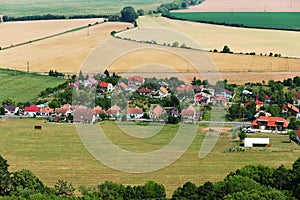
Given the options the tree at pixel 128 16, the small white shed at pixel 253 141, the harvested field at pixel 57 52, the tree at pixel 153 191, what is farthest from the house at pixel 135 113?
the tree at pixel 128 16

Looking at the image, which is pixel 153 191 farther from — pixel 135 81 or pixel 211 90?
pixel 135 81

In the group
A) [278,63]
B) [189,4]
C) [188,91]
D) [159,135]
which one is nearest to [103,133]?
[159,135]

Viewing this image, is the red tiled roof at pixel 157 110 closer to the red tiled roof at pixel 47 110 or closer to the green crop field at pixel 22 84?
the red tiled roof at pixel 47 110

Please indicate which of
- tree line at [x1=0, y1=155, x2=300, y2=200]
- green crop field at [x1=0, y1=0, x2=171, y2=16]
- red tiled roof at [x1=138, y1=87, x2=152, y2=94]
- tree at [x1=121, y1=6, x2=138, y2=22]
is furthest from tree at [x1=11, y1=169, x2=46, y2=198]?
green crop field at [x1=0, y1=0, x2=171, y2=16]

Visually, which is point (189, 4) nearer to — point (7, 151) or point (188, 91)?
point (188, 91)

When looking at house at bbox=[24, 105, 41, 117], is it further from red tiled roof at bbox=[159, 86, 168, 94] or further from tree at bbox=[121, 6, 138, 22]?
tree at bbox=[121, 6, 138, 22]

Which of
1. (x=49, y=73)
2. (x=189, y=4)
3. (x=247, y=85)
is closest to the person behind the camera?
(x=247, y=85)

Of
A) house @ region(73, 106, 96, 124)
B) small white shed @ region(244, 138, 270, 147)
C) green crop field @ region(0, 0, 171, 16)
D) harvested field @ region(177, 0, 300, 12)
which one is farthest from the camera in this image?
green crop field @ region(0, 0, 171, 16)
